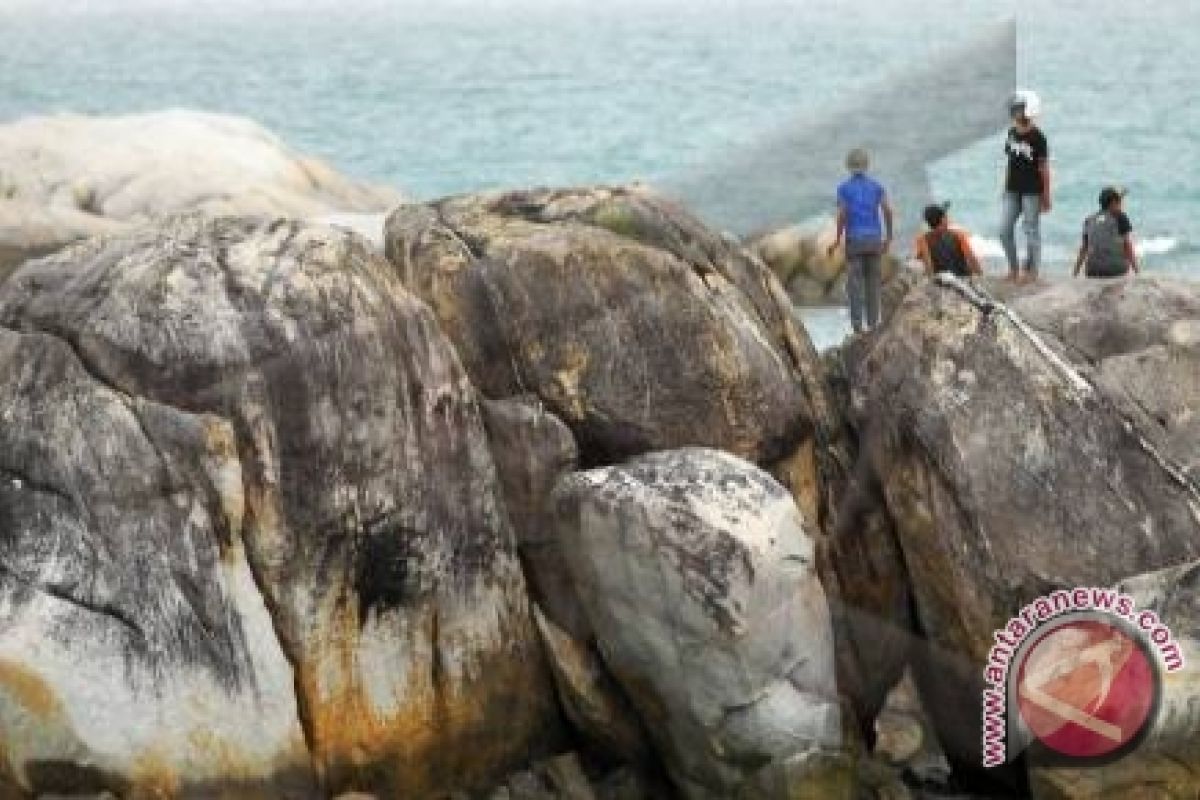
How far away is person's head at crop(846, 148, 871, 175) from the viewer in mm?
20672

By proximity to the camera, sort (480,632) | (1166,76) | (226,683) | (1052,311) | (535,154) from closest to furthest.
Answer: (226,683)
(480,632)
(1052,311)
(535,154)
(1166,76)

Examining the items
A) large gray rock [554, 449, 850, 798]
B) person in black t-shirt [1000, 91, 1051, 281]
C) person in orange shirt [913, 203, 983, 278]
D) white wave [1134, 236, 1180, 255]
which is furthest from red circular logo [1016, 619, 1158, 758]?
white wave [1134, 236, 1180, 255]

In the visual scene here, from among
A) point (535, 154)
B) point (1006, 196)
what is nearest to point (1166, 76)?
point (535, 154)

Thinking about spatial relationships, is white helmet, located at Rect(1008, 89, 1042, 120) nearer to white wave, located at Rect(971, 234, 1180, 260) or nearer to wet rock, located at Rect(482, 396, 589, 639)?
wet rock, located at Rect(482, 396, 589, 639)

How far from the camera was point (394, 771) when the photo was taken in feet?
47.1

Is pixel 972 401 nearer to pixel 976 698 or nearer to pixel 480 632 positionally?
pixel 976 698

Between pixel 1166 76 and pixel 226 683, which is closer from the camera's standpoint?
pixel 226 683

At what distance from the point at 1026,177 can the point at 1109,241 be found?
1.41 meters

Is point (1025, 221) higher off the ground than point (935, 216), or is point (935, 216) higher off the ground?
point (935, 216)

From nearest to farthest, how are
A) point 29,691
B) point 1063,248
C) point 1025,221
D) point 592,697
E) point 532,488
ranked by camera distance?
point 29,691
point 592,697
point 532,488
point 1025,221
point 1063,248

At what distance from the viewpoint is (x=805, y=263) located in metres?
42.0

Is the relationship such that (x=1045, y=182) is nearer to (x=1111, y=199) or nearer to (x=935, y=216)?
(x=1111, y=199)

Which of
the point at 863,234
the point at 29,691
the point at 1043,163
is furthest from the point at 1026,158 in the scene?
the point at 29,691

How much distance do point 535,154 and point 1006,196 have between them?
8467cm
